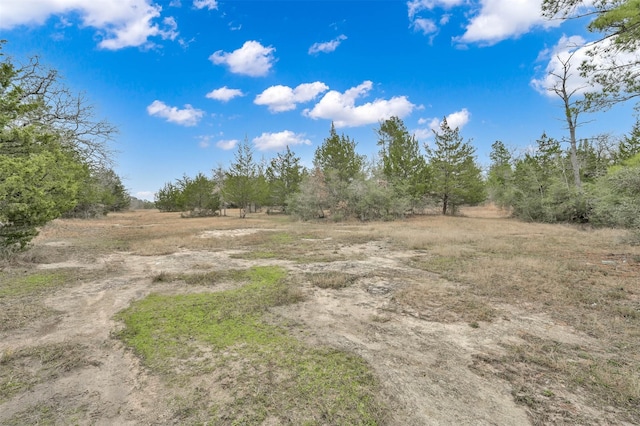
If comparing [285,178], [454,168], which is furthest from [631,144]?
[285,178]

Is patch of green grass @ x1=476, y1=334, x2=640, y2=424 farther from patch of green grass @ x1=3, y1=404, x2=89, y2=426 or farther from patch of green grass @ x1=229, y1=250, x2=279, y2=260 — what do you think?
patch of green grass @ x1=229, y1=250, x2=279, y2=260

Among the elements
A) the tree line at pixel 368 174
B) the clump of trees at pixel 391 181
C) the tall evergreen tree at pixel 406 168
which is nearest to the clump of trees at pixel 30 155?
the tree line at pixel 368 174

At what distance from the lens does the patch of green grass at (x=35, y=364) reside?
2.83m

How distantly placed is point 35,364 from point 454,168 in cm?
2954

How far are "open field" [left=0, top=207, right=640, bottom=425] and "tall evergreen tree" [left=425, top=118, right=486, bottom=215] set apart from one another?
69.0ft

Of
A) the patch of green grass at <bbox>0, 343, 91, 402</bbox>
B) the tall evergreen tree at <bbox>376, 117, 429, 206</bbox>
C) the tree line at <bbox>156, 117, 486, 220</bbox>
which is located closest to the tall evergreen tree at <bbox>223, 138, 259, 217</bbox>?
the tree line at <bbox>156, 117, 486, 220</bbox>

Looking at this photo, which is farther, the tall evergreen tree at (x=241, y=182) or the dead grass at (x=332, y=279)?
the tall evergreen tree at (x=241, y=182)

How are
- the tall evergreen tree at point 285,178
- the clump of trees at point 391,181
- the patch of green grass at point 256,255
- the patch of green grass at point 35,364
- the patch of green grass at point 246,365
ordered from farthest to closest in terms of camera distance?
the tall evergreen tree at point 285,178 → the clump of trees at point 391,181 → the patch of green grass at point 256,255 → the patch of green grass at point 35,364 → the patch of green grass at point 246,365

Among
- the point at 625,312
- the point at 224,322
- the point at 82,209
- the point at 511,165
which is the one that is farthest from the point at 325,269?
the point at 511,165

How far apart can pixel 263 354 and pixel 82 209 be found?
1463 inches

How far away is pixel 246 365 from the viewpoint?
316 centimetres

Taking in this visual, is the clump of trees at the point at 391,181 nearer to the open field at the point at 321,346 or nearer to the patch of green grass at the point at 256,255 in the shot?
the patch of green grass at the point at 256,255

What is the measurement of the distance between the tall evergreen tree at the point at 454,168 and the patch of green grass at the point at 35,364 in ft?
92.2

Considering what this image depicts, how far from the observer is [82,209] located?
31.3 m
